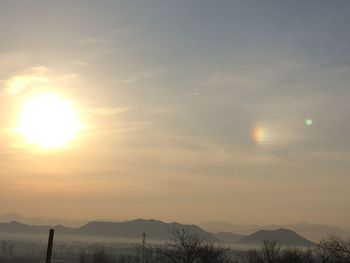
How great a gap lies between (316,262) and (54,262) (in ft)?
477

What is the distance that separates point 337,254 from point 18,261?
164 meters

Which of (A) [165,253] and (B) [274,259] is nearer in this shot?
(A) [165,253]

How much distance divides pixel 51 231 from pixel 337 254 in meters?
21.1

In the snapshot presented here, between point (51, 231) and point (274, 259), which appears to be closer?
point (51, 231)

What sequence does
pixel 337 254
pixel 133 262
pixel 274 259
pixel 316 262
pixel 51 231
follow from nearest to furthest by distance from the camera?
pixel 51 231 < pixel 337 254 < pixel 274 259 < pixel 316 262 < pixel 133 262

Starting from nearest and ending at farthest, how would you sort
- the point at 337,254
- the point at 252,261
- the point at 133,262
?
1. the point at 337,254
2. the point at 252,261
3. the point at 133,262

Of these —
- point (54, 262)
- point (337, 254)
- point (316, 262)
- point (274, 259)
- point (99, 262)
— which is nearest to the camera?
point (337, 254)

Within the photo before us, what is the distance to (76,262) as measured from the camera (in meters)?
195

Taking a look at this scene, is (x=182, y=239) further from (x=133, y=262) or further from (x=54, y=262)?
(x=54, y=262)

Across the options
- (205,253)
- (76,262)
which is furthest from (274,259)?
(76,262)

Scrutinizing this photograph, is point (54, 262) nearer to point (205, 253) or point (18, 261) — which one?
point (18, 261)

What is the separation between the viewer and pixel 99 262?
416 ft

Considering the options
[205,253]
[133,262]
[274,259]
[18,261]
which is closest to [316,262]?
[274,259]

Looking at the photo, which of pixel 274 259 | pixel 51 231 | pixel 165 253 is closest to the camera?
pixel 51 231
